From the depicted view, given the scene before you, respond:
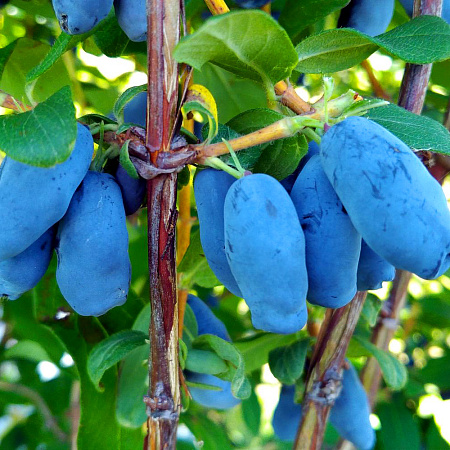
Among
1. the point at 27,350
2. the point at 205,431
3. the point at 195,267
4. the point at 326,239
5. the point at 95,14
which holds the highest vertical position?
the point at 95,14

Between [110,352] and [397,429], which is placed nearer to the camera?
[110,352]

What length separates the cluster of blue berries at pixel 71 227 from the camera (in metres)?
0.49

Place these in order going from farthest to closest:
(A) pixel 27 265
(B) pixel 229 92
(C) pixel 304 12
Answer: (B) pixel 229 92 < (C) pixel 304 12 < (A) pixel 27 265

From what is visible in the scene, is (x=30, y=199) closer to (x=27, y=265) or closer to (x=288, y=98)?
(x=27, y=265)

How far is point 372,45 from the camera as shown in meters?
0.67

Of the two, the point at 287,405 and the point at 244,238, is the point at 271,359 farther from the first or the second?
the point at 244,238

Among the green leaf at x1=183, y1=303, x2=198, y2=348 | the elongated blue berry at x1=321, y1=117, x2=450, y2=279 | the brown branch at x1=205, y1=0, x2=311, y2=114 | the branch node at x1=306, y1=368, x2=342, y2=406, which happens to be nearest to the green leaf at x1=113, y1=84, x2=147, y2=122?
the brown branch at x1=205, y1=0, x2=311, y2=114

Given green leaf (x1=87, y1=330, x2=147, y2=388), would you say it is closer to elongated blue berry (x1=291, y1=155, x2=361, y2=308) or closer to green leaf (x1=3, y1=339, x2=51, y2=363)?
elongated blue berry (x1=291, y1=155, x2=361, y2=308)

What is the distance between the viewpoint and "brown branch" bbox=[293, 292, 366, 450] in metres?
0.80

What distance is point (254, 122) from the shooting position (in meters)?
0.60

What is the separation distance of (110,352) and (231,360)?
0.46 feet

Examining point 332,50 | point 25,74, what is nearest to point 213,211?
point 332,50

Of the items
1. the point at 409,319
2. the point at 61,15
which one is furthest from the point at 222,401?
the point at 409,319

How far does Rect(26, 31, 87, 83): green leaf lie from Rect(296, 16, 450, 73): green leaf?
9.8 inches
